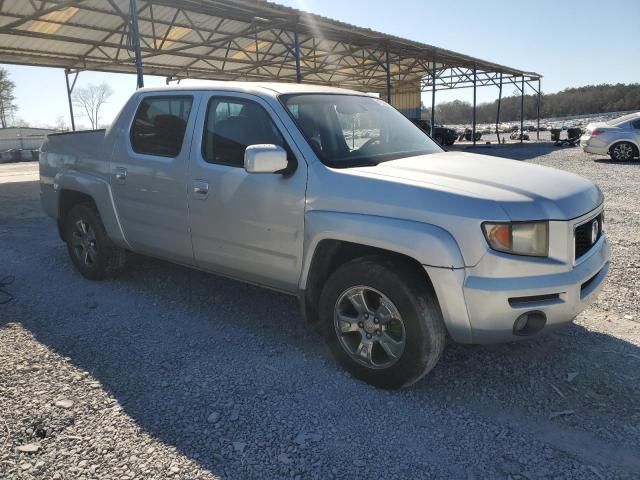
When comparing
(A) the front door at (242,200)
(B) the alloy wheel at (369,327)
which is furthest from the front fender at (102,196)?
(B) the alloy wheel at (369,327)

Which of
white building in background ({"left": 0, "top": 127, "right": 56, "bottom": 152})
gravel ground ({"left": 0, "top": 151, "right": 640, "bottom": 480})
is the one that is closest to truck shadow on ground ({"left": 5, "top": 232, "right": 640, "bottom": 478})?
gravel ground ({"left": 0, "top": 151, "right": 640, "bottom": 480})

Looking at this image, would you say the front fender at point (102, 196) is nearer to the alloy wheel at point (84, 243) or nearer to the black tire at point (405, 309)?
the alloy wheel at point (84, 243)

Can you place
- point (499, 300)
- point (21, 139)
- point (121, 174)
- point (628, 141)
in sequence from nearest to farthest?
point (499, 300), point (121, 174), point (628, 141), point (21, 139)

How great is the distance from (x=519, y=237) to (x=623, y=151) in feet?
52.7

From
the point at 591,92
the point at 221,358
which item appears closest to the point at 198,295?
the point at 221,358

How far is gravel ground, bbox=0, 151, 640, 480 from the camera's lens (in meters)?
2.34

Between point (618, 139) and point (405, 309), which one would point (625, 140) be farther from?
point (405, 309)

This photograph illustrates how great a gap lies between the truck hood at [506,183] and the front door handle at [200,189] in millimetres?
1191

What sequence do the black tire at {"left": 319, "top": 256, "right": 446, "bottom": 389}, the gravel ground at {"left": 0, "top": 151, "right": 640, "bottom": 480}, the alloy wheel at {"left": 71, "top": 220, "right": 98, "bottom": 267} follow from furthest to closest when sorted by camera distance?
1. the alloy wheel at {"left": 71, "top": 220, "right": 98, "bottom": 267}
2. the black tire at {"left": 319, "top": 256, "right": 446, "bottom": 389}
3. the gravel ground at {"left": 0, "top": 151, "right": 640, "bottom": 480}

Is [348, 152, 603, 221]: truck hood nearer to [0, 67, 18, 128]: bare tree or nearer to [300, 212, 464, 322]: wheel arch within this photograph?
[300, 212, 464, 322]: wheel arch

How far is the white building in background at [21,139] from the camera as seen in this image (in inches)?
1498

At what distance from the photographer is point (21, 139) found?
38781 mm

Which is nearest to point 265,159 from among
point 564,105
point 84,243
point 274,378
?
point 274,378

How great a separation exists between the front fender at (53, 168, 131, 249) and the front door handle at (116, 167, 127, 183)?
0.60 feet
